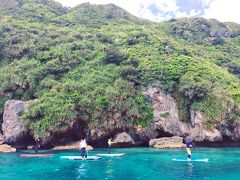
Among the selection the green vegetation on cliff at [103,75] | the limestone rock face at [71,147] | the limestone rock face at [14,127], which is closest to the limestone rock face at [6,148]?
the limestone rock face at [14,127]

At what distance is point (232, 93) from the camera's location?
46250mm

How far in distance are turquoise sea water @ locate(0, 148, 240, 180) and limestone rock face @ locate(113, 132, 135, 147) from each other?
7.86 meters

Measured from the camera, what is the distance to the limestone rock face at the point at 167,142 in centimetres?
4000

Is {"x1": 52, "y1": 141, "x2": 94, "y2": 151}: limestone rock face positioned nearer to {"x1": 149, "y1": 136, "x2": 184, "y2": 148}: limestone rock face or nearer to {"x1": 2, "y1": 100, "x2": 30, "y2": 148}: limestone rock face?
{"x1": 2, "y1": 100, "x2": 30, "y2": 148}: limestone rock face

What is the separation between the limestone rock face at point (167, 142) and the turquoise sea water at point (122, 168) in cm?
741

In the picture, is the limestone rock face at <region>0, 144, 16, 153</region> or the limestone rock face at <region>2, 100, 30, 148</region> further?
the limestone rock face at <region>2, 100, 30, 148</region>

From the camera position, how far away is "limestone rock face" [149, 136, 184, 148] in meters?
40.0

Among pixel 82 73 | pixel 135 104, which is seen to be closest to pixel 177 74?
pixel 135 104

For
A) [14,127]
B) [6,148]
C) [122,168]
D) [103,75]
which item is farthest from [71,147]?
[122,168]

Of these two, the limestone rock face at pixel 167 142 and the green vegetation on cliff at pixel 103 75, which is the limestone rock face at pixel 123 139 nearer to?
the green vegetation on cliff at pixel 103 75

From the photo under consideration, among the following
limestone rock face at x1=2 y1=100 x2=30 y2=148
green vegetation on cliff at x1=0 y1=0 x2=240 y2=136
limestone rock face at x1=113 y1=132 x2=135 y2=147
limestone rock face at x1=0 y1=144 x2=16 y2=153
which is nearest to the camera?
limestone rock face at x1=0 y1=144 x2=16 y2=153

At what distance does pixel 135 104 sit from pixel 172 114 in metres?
5.23

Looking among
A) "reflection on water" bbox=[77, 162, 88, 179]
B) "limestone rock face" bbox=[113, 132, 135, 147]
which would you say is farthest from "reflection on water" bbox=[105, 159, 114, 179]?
"limestone rock face" bbox=[113, 132, 135, 147]

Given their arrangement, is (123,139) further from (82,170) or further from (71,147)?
(82,170)
